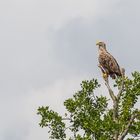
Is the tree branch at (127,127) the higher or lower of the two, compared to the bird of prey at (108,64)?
lower

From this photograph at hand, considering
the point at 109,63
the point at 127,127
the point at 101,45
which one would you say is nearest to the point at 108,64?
the point at 109,63

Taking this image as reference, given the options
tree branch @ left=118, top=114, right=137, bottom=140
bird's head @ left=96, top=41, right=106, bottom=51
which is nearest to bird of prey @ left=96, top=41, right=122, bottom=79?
bird's head @ left=96, top=41, right=106, bottom=51

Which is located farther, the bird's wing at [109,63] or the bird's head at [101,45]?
the bird's head at [101,45]

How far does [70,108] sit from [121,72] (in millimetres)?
4178

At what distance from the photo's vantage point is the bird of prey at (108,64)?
30516 mm

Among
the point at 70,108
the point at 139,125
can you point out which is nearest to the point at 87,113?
the point at 70,108

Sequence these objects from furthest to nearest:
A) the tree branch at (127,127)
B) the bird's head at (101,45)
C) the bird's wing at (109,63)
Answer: the bird's head at (101,45)
the bird's wing at (109,63)
the tree branch at (127,127)

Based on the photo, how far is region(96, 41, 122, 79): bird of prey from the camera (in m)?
30.5

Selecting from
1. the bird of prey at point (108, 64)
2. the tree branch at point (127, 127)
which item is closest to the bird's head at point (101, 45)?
the bird of prey at point (108, 64)

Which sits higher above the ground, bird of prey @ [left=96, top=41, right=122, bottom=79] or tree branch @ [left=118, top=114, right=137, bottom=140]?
bird of prey @ [left=96, top=41, right=122, bottom=79]

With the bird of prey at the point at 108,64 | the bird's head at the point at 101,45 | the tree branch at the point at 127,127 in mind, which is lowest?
the tree branch at the point at 127,127

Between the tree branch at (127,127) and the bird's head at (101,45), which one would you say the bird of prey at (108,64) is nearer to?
the bird's head at (101,45)

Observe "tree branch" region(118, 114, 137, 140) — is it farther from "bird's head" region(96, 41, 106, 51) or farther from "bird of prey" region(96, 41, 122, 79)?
"bird's head" region(96, 41, 106, 51)

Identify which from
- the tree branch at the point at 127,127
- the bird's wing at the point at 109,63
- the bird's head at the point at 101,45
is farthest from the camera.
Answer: the bird's head at the point at 101,45
